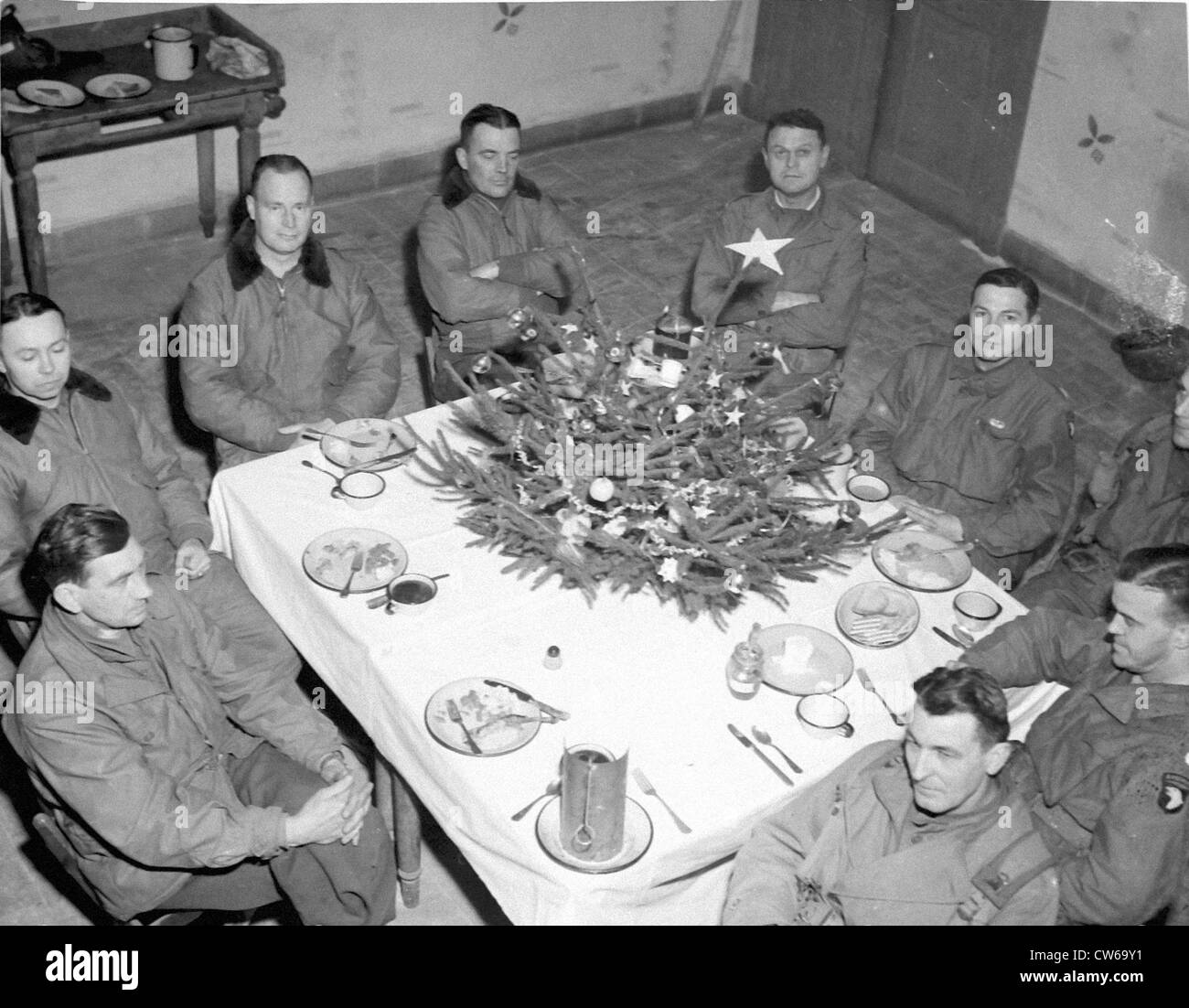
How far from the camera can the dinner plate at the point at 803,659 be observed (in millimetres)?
3475

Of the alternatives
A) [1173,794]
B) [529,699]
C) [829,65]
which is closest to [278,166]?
[529,699]

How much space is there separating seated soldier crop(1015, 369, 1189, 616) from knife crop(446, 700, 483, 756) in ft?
6.42

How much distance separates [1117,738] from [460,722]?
1621mm

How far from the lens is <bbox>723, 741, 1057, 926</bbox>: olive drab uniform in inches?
119

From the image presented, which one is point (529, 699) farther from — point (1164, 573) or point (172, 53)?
point (172, 53)

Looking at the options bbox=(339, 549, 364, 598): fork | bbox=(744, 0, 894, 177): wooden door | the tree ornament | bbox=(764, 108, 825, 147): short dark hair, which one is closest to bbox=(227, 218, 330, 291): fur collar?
bbox=(339, 549, 364, 598): fork

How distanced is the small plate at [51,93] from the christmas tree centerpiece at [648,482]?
3.31 metres

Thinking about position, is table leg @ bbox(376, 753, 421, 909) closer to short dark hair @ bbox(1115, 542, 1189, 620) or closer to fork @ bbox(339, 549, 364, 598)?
fork @ bbox(339, 549, 364, 598)

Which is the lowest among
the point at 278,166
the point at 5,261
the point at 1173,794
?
the point at 5,261

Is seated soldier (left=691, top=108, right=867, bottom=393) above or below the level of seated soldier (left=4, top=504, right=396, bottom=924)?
above

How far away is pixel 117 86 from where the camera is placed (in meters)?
6.27
